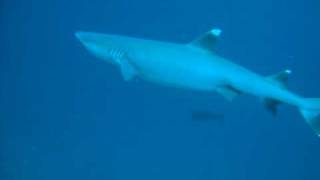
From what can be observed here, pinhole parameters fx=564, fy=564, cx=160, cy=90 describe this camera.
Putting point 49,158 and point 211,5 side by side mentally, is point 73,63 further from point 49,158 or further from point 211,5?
point 211,5

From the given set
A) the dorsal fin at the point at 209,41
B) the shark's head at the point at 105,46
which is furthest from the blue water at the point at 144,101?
the dorsal fin at the point at 209,41

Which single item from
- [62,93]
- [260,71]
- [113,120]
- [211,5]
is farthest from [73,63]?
[260,71]

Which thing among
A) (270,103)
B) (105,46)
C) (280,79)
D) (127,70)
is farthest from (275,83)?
(105,46)

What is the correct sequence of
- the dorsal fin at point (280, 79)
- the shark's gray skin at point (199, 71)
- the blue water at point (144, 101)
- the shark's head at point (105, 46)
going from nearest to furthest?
1. the shark's gray skin at point (199, 71)
2. the dorsal fin at point (280, 79)
3. the shark's head at point (105, 46)
4. the blue water at point (144, 101)

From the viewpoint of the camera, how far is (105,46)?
21.8ft

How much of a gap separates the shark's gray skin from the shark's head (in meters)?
0.01

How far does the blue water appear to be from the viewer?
428 inches

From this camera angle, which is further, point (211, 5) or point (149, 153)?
point (149, 153)

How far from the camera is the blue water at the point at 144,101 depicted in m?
10.9

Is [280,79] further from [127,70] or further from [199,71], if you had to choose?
[127,70]

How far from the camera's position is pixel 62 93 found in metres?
11.4

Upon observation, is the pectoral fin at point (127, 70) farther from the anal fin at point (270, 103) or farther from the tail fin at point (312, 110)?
the tail fin at point (312, 110)

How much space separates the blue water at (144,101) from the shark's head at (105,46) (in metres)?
4.14

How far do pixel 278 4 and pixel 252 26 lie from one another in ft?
2.13
